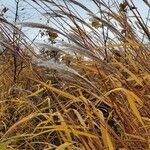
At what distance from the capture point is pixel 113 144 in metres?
1.51

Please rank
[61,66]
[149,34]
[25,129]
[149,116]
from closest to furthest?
[61,66] → [149,34] → [149,116] → [25,129]

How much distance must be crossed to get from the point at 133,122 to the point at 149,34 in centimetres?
27

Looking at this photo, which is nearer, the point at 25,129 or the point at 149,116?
the point at 149,116

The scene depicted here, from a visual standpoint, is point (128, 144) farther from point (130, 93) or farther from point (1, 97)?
point (1, 97)

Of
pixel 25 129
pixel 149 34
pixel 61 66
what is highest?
pixel 149 34

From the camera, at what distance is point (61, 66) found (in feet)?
4.00

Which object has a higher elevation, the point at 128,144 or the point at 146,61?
the point at 146,61

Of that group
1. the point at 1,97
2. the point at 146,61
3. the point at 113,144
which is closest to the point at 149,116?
the point at 113,144

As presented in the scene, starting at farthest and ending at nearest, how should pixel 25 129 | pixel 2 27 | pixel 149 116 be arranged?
pixel 25 129, pixel 2 27, pixel 149 116

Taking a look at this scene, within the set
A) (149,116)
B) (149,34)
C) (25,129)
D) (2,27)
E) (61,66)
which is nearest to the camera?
(61,66)

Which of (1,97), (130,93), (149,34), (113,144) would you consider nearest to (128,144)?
(113,144)

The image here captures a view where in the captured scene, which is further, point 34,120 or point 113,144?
point 34,120

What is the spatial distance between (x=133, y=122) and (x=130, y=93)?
9 centimetres

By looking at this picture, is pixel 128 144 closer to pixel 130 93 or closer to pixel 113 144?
pixel 113 144
